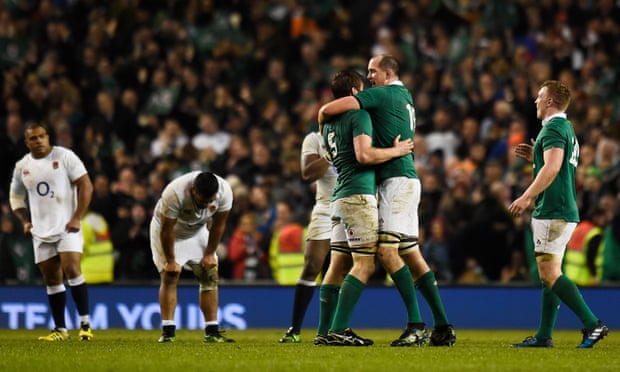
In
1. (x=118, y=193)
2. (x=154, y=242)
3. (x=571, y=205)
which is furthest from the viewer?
(x=118, y=193)

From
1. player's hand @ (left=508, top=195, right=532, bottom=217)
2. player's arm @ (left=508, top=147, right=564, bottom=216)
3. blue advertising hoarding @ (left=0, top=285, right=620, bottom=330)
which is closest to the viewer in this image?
player's hand @ (left=508, top=195, right=532, bottom=217)

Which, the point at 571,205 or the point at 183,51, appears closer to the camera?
the point at 571,205

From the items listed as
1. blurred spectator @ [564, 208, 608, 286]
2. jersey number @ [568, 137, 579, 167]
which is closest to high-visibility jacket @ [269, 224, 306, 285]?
blurred spectator @ [564, 208, 608, 286]

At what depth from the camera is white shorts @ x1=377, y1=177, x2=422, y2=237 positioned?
36.7 feet

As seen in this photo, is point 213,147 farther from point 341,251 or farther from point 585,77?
point 341,251

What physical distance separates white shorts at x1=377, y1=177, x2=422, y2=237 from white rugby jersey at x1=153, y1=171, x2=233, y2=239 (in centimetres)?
169

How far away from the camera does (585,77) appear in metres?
20.5

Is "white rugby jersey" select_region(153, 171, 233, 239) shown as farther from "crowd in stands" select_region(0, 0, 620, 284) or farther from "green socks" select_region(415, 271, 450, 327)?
"crowd in stands" select_region(0, 0, 620, 284)

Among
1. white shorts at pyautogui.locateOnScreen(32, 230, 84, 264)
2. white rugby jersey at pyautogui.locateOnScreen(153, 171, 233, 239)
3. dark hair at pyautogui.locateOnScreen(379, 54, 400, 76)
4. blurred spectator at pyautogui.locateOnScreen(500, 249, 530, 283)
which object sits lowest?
blurred spectator at pyautogui.locateOnScreen(500, 249, 530, 283)

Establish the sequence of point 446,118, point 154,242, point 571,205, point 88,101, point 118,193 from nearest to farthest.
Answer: point 571,205 → point 154,242 → point 118,193 → point 446,118 → point 88,101

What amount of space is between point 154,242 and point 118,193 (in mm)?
6160

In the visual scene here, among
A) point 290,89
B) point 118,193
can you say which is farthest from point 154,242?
point 290,89

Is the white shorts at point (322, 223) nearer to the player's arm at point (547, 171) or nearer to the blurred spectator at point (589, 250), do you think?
the player's arm at point (547, 171)

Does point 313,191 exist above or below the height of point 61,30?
below
